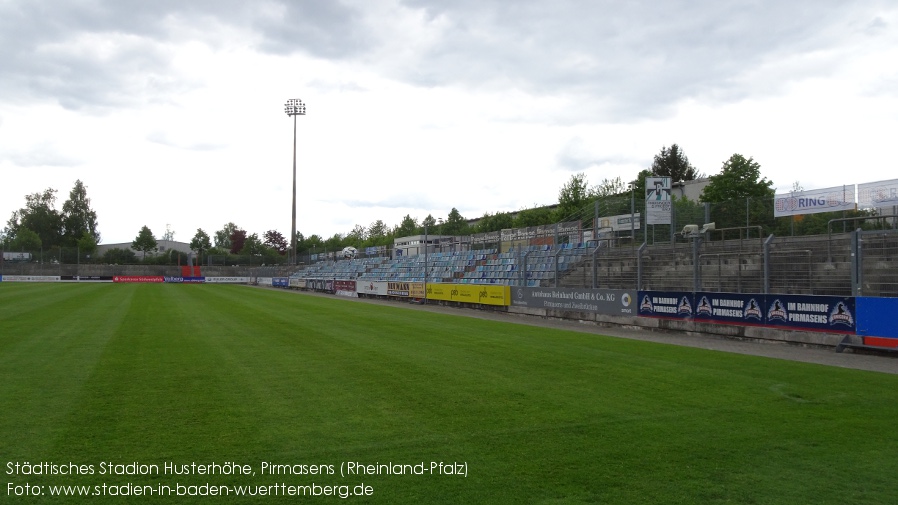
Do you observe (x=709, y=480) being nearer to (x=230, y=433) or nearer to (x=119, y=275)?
(x=230, y=433)

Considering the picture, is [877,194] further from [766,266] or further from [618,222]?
[618,222]

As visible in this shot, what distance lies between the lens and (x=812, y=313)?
15.2 m

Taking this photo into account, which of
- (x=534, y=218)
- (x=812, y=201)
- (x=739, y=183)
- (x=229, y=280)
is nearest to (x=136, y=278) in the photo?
(x=229, y=280)

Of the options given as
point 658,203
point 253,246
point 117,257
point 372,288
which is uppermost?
point 253,246

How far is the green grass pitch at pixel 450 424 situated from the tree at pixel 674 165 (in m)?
70.2

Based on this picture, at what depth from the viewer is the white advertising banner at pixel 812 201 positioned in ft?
70.2

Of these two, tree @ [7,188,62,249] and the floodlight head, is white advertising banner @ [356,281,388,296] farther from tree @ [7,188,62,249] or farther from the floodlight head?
tree @ [7,188,62,249]

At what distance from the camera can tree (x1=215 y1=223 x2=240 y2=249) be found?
156 m

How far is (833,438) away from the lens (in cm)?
678

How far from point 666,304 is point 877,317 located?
247 inches

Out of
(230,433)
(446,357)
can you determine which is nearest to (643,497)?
(230,433)

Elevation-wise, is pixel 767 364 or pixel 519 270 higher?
pixel 519 270

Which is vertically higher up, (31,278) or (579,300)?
(579,300)

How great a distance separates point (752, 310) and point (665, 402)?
9763 millimetres
